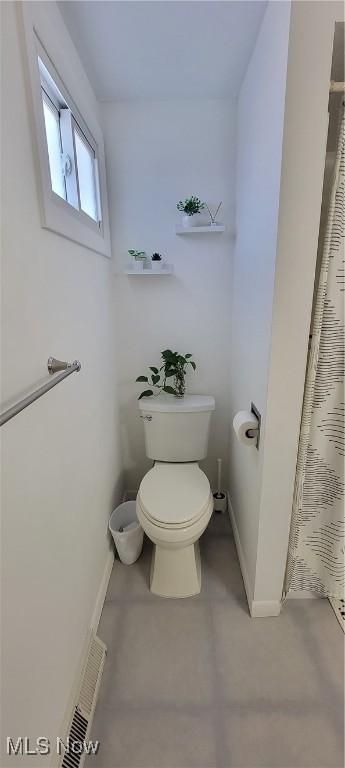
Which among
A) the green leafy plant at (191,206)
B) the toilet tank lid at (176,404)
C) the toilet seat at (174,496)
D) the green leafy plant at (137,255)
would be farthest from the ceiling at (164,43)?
the toilet seat at (174,496)

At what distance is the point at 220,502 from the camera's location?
6.90 feet

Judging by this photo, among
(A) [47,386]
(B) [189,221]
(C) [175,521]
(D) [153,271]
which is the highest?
(B) [189,221]

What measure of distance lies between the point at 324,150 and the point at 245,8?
630 mm

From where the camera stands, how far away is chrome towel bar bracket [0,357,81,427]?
656mm

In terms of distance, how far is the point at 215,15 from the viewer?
1.17 m

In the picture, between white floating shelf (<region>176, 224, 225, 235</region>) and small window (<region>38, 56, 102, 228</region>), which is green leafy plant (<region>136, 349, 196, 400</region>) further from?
small window (<region>38, 56, 102, 228</region>)

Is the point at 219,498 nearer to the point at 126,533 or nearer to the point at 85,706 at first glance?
the point at 126,533

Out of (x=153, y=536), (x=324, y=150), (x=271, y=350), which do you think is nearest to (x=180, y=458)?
(x=153, y=536)

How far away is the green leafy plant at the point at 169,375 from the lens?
72.2 inches

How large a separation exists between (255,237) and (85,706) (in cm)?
175

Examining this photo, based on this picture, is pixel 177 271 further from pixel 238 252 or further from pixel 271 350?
pixel 271 350

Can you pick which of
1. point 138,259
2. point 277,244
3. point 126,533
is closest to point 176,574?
point 126,533

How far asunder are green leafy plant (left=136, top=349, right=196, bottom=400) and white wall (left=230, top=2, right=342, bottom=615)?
37 cm

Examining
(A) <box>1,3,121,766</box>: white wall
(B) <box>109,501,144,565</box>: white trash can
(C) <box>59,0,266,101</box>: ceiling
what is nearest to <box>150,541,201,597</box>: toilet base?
(B) <box>109,501,144,565</box>: white trash can
